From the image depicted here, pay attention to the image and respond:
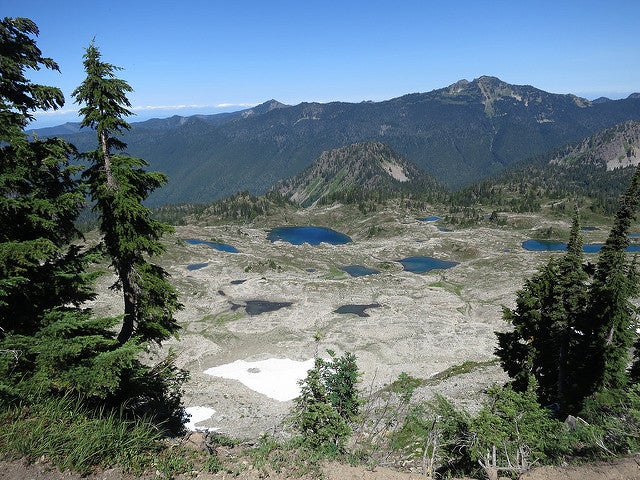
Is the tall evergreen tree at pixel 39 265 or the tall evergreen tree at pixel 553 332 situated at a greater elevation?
the tall evergreen tree at pixel 39 265

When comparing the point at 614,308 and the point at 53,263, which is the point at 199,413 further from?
the point at 614,308

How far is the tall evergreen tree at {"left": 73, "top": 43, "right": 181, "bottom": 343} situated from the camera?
55.1ft

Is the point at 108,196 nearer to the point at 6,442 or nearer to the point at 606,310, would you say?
the point at 6,442

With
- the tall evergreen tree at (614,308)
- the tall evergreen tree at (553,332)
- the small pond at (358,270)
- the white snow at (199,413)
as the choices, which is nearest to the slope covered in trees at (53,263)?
the tall evergreen tree at (553,332)

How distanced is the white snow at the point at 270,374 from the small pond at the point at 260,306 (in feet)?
90.3

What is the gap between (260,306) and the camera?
97.1 metres

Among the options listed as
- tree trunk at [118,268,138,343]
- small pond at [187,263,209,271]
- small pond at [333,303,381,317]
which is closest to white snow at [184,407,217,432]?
tree trunk at [118,268,138,343]

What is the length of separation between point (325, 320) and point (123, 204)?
73350 millimetres

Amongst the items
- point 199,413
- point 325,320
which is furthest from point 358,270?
point 199,413

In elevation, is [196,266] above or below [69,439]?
below

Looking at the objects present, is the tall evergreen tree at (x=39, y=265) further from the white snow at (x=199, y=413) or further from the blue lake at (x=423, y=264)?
the blue lake at (x=423, y=264)

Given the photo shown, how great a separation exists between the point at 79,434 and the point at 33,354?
169 inches

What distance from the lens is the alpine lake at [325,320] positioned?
52656 millimetres

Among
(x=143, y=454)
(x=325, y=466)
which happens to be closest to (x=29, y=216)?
(x=143, y=454)
